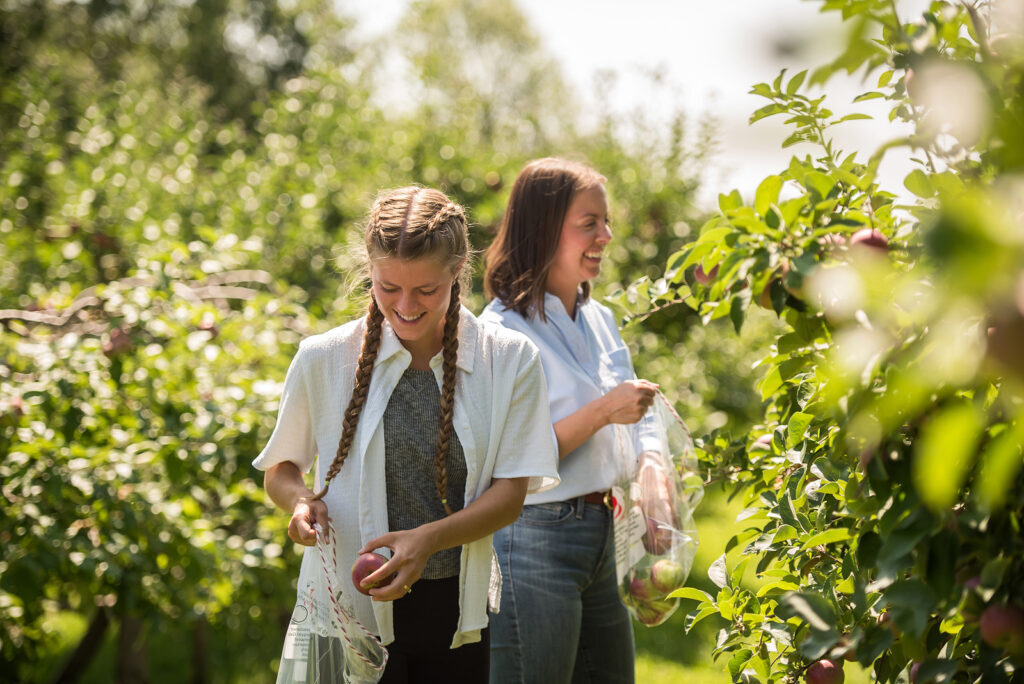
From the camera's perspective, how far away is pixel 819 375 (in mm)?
1236

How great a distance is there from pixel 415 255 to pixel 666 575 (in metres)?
1.03

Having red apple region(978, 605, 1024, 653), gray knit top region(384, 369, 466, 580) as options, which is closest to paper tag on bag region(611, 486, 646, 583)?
gray knit top region(384, 369, 466, 580)

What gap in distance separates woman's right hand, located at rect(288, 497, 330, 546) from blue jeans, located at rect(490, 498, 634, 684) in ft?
1.75

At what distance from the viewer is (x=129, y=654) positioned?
190 inches

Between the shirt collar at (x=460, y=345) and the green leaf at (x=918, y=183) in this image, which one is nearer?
the green leaf at (x=918, y=183)

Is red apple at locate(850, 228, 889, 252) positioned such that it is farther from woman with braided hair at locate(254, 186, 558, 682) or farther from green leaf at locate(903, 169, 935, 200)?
woman with braided hair at locate(254, 186, 558, 682)

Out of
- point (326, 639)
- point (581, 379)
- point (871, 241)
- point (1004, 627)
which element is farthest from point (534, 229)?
point (1004, 627)

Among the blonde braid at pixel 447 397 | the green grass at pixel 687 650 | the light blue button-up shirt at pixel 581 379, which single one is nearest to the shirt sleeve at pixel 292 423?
the blonde braid at pixel 447 397

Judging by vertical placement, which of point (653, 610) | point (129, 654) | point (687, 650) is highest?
point (653, 610)

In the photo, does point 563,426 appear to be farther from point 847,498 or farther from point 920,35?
point 920,35

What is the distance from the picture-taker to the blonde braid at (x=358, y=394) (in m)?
1.72

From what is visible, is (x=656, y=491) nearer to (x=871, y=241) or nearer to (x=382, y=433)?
(x=382, y=433)

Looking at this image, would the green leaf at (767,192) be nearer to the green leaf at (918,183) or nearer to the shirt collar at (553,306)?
the green leaf at (918,183)

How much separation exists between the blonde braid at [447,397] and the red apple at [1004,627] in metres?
0.94
